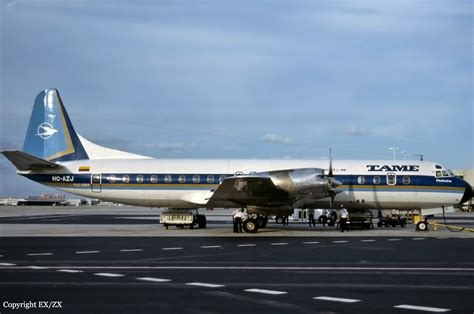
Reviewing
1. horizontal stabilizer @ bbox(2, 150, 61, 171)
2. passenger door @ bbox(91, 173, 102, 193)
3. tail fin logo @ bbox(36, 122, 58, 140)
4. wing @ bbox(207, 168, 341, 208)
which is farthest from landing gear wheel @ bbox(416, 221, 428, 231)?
tail fin logo @ bbox(36, 122, 58, 140)

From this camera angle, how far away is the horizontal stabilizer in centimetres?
2975

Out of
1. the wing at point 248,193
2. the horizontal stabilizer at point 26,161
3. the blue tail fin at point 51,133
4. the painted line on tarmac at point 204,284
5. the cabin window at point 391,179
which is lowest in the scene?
the painted line on tarmac at point 204,284

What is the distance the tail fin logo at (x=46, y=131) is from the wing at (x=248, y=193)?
432 inches

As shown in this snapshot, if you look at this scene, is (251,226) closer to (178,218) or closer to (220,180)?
(220,180)

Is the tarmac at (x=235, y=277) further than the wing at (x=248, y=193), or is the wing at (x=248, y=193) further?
the wing at (x=248, y=193)

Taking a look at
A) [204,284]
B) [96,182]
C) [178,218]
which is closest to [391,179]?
[178,218]

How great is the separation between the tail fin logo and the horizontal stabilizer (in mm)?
2695

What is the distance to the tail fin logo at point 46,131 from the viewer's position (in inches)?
1329

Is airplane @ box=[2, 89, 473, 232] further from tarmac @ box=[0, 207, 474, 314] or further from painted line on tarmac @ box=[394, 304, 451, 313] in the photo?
painted line on tarmac @ box=[394, 304, 451, 313]

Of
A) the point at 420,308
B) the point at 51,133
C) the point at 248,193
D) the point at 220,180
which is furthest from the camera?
the point at 51,133

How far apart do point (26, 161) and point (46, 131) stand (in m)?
3.37

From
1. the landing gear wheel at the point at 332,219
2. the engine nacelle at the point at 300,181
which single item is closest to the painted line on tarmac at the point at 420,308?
the engine nacelle at the point at 300,181

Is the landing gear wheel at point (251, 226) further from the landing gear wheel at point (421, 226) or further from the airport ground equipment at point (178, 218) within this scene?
the landing gear wheel at point (421, 226)

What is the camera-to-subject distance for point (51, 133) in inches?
1329
